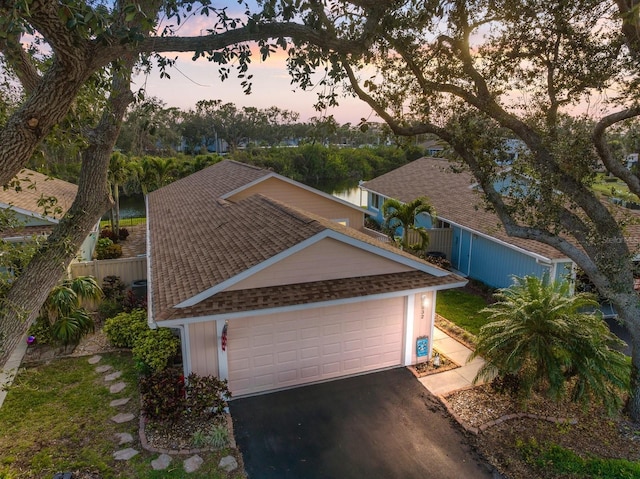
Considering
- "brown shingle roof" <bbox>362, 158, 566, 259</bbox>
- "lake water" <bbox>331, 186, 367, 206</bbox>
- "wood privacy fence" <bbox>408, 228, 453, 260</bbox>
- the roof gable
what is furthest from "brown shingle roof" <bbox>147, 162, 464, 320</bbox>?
"lake water" <bbox>331, 186, 367, 206</bbox>

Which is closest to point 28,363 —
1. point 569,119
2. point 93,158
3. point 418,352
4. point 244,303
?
point 244,303

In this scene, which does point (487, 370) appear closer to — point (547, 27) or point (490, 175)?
point (490, 175)

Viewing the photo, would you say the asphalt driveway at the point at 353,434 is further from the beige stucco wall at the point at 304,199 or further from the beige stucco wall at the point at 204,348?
the beige stucco wall at the point at 304,199

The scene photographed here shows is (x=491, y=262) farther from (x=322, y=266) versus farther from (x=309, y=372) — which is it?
(x=309, y=372)

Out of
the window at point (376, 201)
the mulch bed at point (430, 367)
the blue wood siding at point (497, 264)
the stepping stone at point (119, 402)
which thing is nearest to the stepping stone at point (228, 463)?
the stepping stone at point (119, 402)

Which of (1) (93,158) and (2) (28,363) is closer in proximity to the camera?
(1) (93,158)

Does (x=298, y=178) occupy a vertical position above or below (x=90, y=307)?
above
